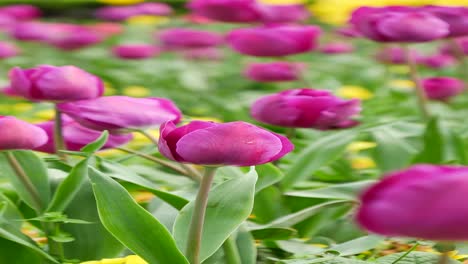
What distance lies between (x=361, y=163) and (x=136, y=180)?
53 cm

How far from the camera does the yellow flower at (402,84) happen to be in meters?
2.65

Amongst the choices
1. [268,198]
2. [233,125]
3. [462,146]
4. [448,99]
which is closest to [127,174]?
[268,198]

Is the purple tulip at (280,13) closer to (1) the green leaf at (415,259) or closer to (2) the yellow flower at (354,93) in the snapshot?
(2) the yellow flower at (354,93)

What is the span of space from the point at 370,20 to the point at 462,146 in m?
0.22

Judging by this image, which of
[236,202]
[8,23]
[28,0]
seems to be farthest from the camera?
[28,0]

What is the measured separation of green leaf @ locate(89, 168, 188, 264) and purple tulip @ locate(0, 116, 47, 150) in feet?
0.29

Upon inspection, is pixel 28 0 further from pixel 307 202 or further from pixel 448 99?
pixel 307 202

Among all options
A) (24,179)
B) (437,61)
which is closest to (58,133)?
(24,179)

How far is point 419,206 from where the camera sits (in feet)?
1.90

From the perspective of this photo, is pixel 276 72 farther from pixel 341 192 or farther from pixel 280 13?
pixel 341 192

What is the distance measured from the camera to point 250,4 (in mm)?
1938

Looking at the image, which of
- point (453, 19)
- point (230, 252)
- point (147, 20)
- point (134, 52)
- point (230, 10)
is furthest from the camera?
point (147, 20)

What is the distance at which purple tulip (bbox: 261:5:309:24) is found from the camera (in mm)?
2079

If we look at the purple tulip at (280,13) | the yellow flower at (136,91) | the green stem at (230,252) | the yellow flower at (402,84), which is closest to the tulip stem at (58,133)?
the green stem at (230,252)
